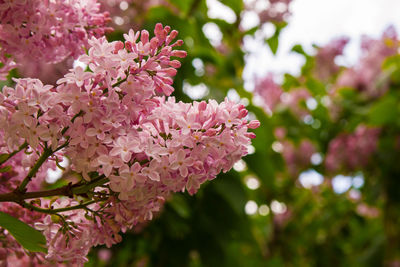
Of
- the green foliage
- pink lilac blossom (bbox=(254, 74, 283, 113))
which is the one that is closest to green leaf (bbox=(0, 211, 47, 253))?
the green foliage

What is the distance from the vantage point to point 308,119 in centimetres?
308

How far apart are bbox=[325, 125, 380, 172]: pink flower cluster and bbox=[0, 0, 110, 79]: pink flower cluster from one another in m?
2.22

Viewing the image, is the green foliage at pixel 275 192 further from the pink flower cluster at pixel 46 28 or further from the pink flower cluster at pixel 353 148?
the pink flower cluster at pixel 46 28

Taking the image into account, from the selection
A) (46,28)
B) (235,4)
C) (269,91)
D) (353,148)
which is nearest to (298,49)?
(269,91)

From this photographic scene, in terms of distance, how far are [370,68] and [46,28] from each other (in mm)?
2505

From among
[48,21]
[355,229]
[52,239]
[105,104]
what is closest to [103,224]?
[52,239]

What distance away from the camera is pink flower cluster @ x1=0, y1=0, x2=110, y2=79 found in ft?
2.37

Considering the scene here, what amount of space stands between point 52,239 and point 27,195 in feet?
0.31

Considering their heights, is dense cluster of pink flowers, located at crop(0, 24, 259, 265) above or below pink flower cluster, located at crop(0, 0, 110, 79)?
below

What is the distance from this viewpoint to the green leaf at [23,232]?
668 millimetres

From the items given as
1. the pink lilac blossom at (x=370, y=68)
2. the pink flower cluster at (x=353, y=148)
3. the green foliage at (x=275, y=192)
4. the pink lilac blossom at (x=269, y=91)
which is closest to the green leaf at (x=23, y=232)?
the green foliage at (x=275, y=192)

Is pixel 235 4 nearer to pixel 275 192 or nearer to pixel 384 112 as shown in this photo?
pixel 384 112

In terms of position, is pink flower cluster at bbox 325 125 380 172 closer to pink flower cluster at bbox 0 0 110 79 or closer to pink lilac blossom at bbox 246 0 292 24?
pink lilac blossom at bbox 246 0 292 24

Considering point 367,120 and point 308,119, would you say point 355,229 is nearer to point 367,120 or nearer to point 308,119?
point 308,119
